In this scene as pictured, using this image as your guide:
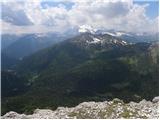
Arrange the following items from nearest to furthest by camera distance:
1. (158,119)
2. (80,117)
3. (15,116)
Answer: (158,119), (80,117), (15,116)

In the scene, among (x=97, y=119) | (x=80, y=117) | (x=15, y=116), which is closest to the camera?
(x=97, y=119)

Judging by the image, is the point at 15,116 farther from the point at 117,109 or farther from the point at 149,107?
the point at 149,107

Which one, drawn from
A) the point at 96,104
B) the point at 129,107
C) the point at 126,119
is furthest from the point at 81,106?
the point at 126,119

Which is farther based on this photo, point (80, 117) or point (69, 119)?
point (80, 117)

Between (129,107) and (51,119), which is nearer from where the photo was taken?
(51,119)

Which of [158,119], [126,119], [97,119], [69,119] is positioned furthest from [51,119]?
[158,119]

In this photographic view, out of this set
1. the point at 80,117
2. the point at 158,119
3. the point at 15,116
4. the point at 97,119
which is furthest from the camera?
the point at 15,116

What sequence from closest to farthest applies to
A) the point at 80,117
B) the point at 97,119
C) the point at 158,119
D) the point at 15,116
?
the point at 158,119 → the point at 97,119 → the point at 80,117 → the point at 15,116

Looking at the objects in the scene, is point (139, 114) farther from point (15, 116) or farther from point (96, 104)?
point (15, 116)
